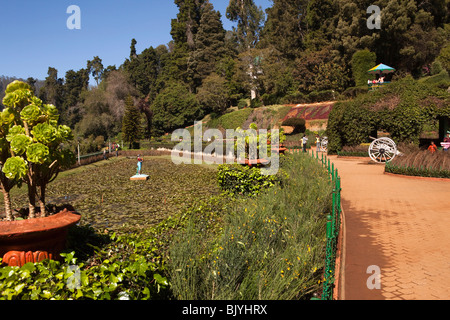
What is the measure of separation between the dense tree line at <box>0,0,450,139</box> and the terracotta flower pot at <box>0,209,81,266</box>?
38405mm

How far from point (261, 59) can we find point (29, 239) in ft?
160

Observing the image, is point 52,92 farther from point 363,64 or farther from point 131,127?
point 363,64

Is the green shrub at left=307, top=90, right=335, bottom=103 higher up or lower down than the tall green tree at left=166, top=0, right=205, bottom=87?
lower down

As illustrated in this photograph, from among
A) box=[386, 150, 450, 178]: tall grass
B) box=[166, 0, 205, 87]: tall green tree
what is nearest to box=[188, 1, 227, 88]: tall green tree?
box=[166, 0, 205, 87]: tall green tree

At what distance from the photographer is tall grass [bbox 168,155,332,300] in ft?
13.2

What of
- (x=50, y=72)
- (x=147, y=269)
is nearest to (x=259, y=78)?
(x=147, y=269)

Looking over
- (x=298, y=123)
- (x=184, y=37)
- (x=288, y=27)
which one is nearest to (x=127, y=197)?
(x=298, y=123)

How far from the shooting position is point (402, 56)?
40625 mm

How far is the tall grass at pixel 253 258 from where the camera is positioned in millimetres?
4031

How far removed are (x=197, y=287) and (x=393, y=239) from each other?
446cm

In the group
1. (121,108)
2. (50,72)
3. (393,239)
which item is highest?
(50,72)

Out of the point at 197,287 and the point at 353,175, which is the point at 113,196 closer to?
the point at 197,287

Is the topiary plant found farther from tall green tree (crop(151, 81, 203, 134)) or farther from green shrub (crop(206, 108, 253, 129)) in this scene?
tall green tree (crop(151, 81, 203, 134))

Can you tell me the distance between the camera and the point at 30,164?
4398mm
